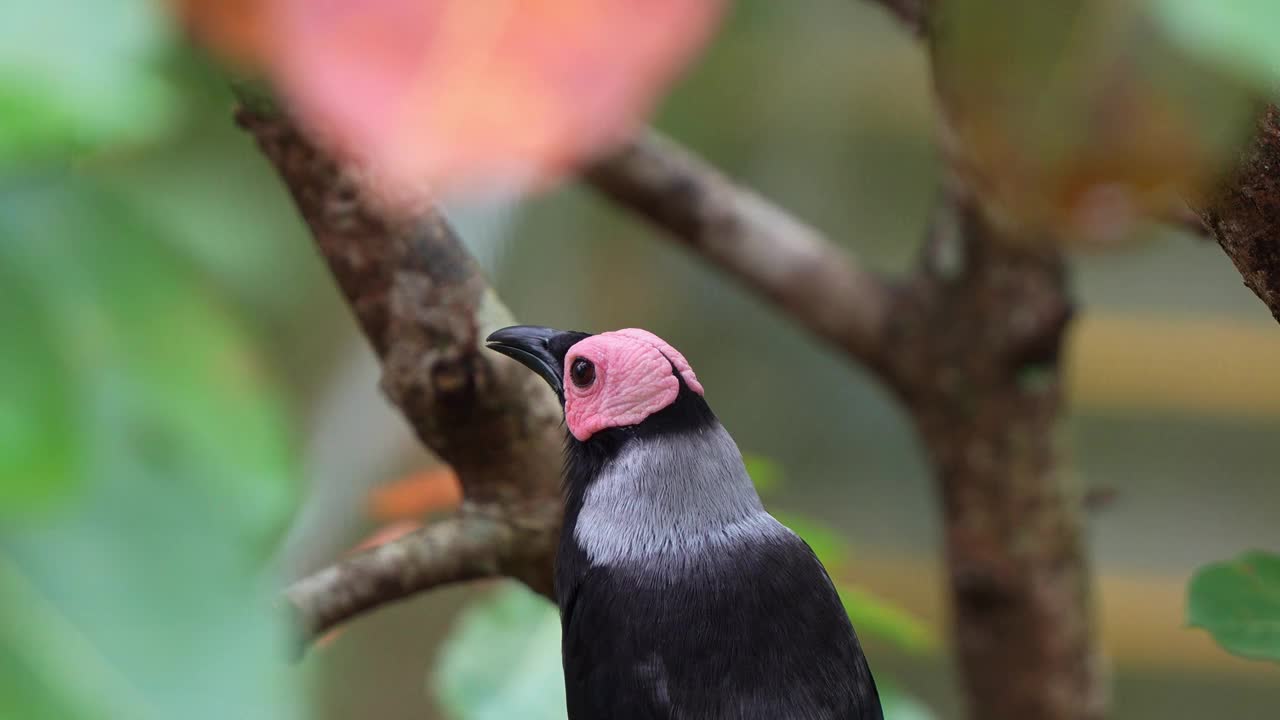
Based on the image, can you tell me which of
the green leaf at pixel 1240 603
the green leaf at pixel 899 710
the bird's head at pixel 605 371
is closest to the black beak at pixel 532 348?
the bird's head at pixel 605 371

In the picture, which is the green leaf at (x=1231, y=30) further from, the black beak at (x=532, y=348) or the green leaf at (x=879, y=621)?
the green leaf at (x=879, y=621)

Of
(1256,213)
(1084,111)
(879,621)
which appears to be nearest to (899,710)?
(879,621)

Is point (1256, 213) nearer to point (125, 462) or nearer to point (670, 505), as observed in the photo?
point (670, 505)

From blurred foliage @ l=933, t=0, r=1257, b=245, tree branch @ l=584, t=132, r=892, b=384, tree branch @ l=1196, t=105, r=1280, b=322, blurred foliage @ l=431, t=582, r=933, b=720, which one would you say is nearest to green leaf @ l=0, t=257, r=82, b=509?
blurred foliage @ l=933, t=0, r=1257, b=245

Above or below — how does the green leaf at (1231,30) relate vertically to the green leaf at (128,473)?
above

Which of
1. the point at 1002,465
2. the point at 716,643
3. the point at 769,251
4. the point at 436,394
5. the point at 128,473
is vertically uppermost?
the point at 769,251

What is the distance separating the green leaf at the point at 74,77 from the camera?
0.10 meters

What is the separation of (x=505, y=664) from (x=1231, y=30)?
837 mm

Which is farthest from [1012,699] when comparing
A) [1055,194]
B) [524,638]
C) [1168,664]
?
[1055,194]

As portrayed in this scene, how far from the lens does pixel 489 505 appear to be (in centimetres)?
78

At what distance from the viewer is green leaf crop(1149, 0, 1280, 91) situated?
0.34 feet

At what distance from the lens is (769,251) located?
3.79 feet

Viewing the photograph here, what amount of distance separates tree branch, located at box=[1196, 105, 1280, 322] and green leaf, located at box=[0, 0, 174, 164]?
384 millimetres

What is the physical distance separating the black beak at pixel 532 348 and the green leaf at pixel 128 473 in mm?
543
